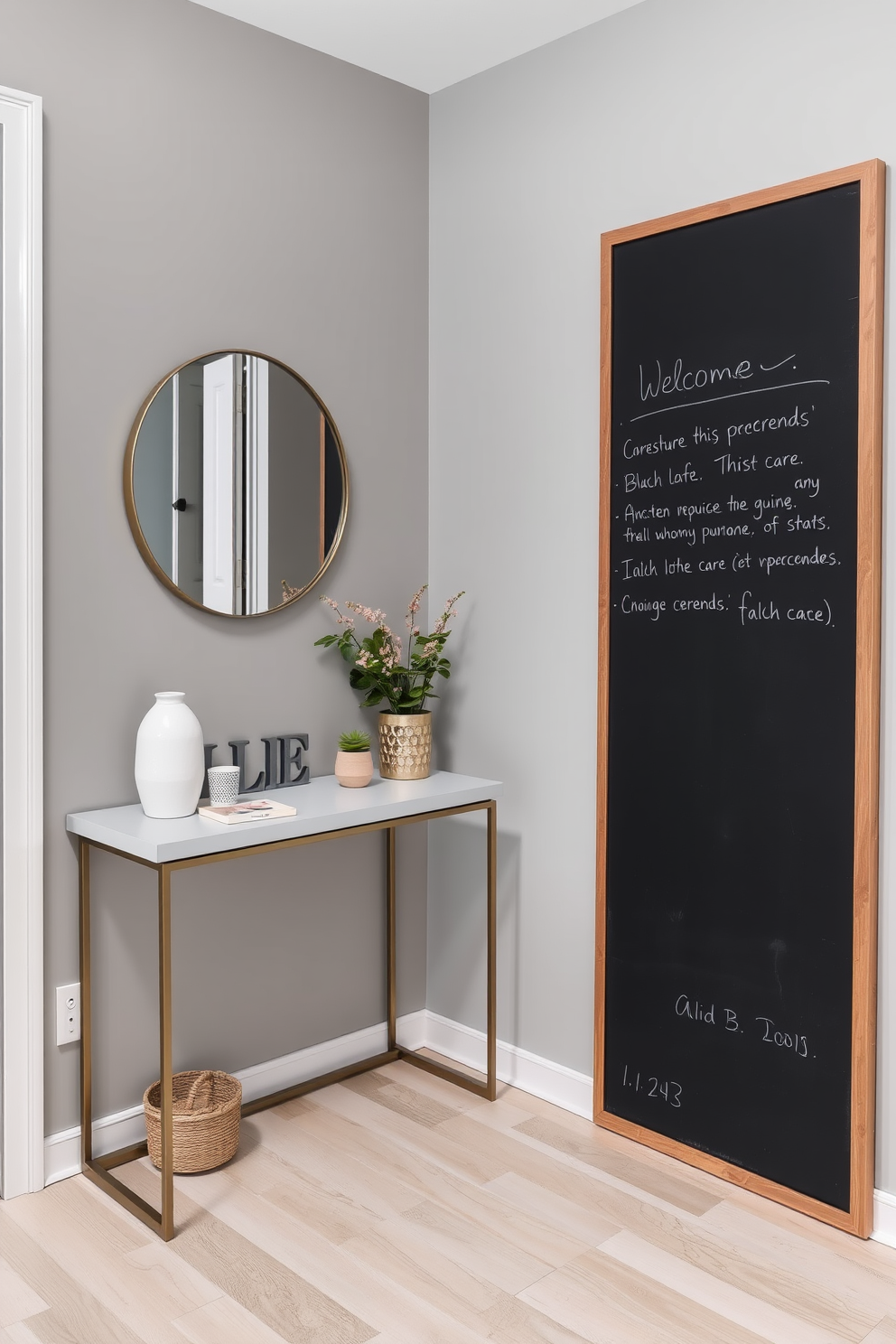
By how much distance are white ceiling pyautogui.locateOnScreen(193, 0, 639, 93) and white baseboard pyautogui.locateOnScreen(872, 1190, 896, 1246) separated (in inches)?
104

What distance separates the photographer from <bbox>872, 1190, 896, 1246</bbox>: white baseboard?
2121 mm

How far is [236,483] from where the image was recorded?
8.56 feet

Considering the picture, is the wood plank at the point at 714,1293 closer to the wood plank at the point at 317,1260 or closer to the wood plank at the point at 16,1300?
the wood plank at the point at 317,1260

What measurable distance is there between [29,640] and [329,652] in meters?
0.83

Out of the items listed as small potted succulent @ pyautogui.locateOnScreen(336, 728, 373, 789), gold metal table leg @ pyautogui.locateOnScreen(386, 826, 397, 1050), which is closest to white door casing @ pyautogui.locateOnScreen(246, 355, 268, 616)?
small potted succulent @ pyautogui.locateOnScreen(336, 728, 373, 789)

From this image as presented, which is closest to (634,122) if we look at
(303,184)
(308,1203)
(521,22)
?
(521,22)

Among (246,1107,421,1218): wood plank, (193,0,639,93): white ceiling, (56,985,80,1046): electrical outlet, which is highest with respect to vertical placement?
(193,0,639,93): white ceiling

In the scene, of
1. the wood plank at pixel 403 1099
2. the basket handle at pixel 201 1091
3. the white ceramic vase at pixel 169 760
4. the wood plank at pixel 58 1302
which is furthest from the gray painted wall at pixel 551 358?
the wood plank at pixel 58 1302

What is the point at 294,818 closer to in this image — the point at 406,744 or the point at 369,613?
the point at 406,744

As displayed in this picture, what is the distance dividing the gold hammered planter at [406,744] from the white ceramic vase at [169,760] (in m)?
0.59

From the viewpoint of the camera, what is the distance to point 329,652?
9.43ft

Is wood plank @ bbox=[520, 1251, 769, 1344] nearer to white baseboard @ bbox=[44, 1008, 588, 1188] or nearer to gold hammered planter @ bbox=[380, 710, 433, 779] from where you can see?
white baseboard @ bbox=[44, 1008, 588, 1188]

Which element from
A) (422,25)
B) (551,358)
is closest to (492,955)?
(551,358)

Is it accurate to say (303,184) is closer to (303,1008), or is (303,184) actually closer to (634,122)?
(634,122)
